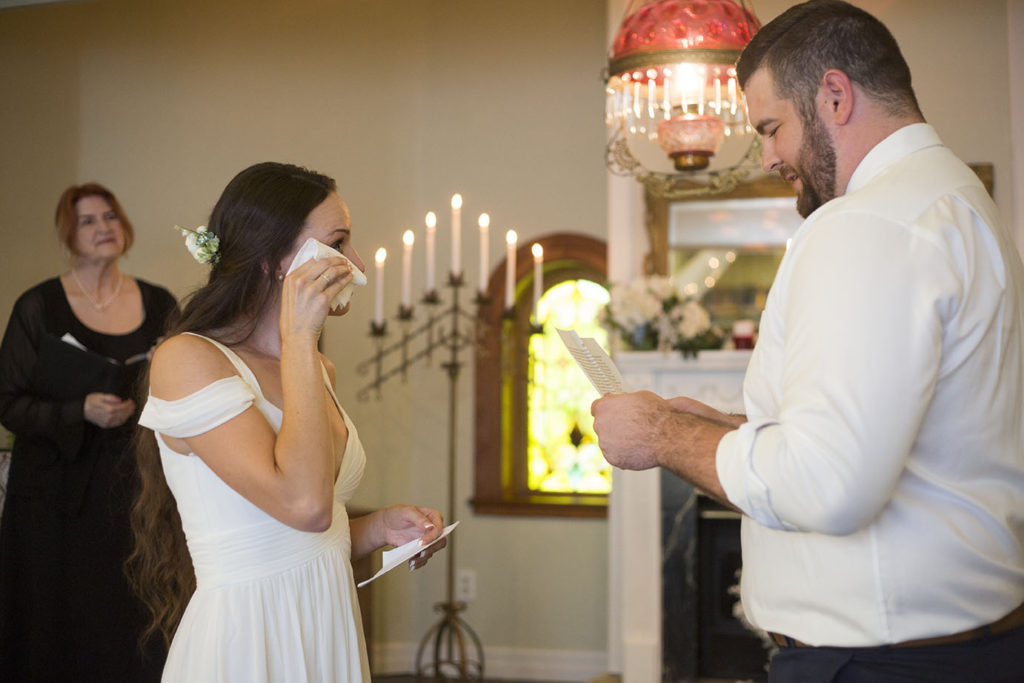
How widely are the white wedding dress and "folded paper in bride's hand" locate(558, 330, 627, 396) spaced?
1.62 ft

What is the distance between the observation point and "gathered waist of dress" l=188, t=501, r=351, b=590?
1651 millimetres

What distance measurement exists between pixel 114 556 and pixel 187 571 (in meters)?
1.18

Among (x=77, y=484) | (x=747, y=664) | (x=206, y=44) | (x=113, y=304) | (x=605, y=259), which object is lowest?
(x=747, y=664)

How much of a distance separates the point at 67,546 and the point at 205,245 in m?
1.67

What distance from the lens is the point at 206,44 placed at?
4879 millimetres

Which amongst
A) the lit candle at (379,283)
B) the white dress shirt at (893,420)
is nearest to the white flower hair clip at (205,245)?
the white dress shirt at (893,420)

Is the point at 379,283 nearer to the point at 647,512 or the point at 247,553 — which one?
the point at 647,512

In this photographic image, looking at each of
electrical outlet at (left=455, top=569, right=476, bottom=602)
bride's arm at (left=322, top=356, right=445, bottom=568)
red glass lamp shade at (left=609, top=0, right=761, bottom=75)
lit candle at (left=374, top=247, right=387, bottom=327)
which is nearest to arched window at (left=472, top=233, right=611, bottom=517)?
electrical outlet at (left=455, top=569, right=476, bottom=602)

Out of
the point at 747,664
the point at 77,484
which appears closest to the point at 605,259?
the point at 747,664

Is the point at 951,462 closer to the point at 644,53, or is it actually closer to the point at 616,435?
the point at 616,435

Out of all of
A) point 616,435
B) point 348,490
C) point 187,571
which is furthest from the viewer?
point 187,571

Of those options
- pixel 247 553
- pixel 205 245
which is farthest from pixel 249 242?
pixel 247 553

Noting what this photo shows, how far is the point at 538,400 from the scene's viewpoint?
5023mm

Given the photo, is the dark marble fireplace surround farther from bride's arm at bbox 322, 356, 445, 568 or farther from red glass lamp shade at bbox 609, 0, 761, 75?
Answer: bride's arm at bbox 322, 356, 445, 568
